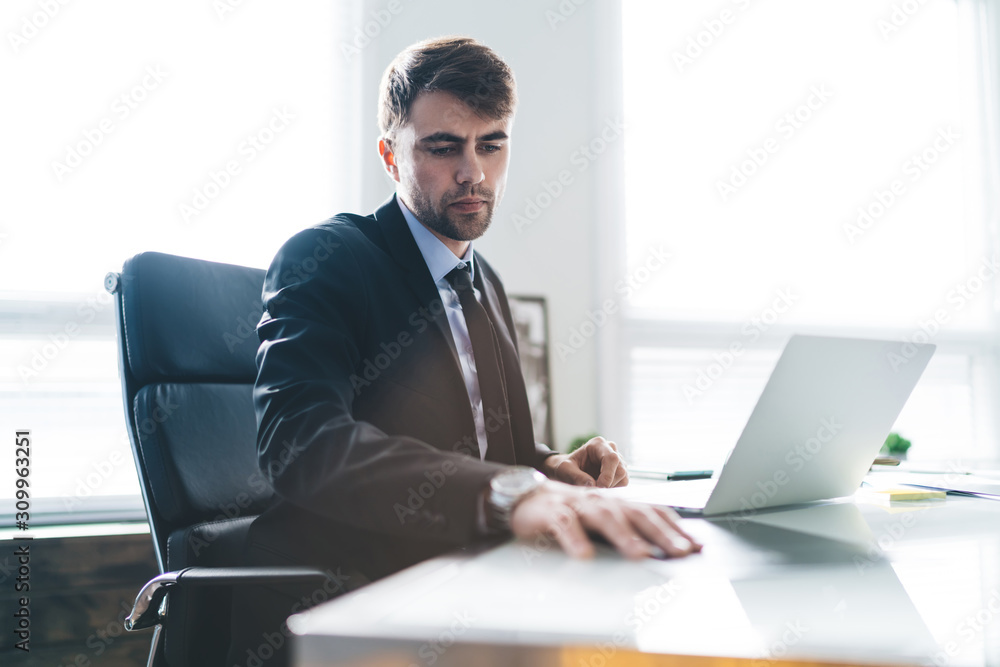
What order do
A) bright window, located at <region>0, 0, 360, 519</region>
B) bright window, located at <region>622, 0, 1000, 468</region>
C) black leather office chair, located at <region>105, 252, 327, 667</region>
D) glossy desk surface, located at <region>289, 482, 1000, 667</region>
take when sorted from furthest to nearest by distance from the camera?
bright window, located at <region>622, 0, 1000, 468</region> < bright window, located at <region>0, 0, 360, 519</region> < black leather office chair, located at <region>105, 252, 327, 667</region> < glossy desk surface, located at <region>289, 482, 1000, 667</region>

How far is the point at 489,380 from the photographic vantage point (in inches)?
51.8

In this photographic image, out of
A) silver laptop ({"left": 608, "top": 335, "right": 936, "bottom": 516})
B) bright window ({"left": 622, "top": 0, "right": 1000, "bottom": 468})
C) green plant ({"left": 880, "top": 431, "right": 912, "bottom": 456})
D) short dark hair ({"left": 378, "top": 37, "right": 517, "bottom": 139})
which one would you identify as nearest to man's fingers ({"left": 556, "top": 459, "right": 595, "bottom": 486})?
silver laptop ({"left": 608, "top": 335, "right": 936, "bottom": 516})

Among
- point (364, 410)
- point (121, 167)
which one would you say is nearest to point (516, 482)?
point (364, 410)

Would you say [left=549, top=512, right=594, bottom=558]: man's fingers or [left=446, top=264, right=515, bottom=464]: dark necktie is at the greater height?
[left=549, top=512, right=594, bottom=558]: man's fingers

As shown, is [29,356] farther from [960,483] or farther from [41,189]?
[960,483]

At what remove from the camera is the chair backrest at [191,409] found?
1.06m

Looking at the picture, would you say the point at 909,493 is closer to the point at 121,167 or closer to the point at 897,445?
the point at 897,445

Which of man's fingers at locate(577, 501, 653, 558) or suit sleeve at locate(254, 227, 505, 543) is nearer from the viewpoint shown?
man's fingers at locate(577, 501, 653, 558)

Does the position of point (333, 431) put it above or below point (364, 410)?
above

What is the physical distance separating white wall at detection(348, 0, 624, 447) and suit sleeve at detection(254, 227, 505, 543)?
1.67 m

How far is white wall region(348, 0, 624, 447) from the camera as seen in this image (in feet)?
9.15

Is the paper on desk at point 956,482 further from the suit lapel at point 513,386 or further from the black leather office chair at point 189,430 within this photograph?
the black leather office chair at point 189,430

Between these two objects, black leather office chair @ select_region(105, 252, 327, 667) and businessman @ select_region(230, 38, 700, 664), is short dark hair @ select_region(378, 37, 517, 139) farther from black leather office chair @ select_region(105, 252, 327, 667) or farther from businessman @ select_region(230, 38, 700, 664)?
black leather office chair @ select_region(105, 252, 327, 667)

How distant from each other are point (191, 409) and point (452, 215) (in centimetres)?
60
